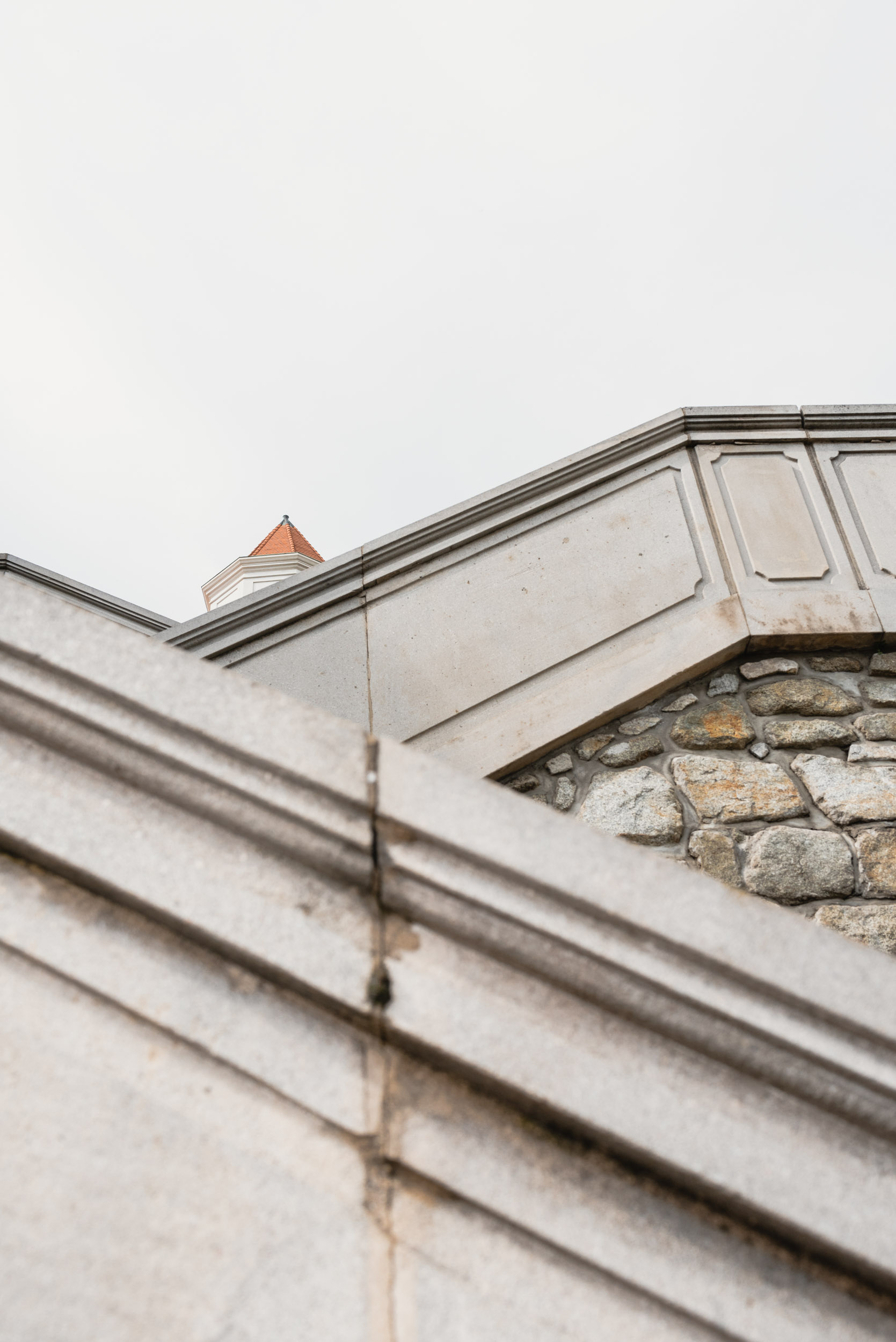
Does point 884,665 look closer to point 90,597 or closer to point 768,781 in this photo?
point 768,781

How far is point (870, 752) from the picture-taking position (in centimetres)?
286

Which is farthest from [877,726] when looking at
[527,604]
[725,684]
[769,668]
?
[527,604]

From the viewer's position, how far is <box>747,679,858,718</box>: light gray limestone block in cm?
295

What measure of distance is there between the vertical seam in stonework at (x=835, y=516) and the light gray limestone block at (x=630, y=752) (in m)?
1.00

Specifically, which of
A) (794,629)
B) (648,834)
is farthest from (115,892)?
(794,629)

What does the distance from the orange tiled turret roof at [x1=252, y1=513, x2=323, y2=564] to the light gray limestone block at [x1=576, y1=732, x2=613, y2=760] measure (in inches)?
583

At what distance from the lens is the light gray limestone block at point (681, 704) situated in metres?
2.93

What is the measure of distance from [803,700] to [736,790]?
46cm

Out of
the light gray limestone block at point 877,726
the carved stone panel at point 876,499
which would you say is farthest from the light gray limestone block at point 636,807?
the carved stone panel at point 876,499

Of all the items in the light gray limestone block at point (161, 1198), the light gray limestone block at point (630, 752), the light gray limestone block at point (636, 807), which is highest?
the light gray limestone block at point (630, 752)

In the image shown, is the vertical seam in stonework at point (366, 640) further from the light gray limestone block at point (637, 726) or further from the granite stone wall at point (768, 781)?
the light gray limestone block at point (637, 726)

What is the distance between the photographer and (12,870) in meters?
0.90

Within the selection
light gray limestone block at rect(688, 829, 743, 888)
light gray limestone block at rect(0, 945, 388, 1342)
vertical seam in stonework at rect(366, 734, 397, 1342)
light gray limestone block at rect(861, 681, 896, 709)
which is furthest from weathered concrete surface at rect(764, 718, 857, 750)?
light gray limestone block at rect(0, 945, 388, 1342)

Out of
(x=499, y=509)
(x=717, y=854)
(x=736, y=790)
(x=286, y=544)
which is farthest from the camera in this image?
(x=286, y=544)
